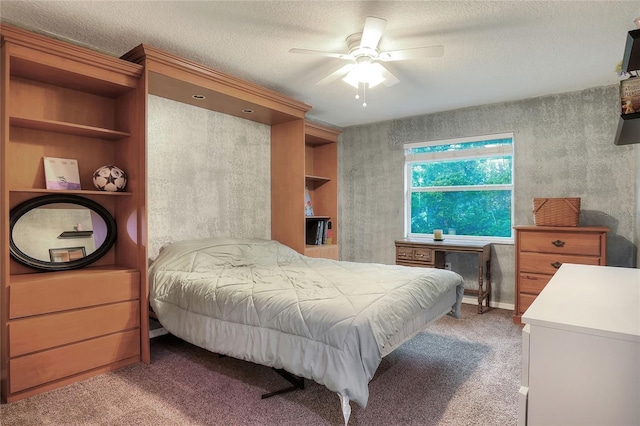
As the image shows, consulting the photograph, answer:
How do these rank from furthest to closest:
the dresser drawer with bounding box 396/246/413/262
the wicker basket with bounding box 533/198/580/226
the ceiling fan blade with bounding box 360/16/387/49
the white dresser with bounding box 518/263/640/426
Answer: the dresser drawer with bounding box 396/246/413/262 < the wicker basket with bounding box 533/198/580/226 < the ceiling fan blade with bounding box 360/16/387/49 < the white dresser with bounding box 518/263/640/426

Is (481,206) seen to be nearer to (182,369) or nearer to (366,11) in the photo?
(366,11)

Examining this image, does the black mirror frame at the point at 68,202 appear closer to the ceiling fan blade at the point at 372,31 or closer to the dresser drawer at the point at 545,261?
the ceiling fan blade at the point at 372,31

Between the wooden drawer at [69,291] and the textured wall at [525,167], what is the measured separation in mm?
3228

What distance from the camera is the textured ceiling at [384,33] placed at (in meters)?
2.15

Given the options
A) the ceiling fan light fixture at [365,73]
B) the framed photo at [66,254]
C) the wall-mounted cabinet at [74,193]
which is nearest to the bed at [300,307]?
the wall-mounted cabinet at [74,193]

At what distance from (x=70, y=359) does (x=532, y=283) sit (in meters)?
3.85

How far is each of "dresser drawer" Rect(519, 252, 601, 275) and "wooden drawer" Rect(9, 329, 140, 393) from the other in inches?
137

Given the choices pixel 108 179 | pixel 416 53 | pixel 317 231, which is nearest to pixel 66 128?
pixel 108 179

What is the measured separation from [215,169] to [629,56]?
127 inches

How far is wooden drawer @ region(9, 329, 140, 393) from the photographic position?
6.88 ft

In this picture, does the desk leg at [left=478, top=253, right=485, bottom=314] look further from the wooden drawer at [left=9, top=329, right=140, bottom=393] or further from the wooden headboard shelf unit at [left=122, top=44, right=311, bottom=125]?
the wooden drawer at [left=9, top=329, right=140, bottom=393]

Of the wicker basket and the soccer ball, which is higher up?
the soccer ball

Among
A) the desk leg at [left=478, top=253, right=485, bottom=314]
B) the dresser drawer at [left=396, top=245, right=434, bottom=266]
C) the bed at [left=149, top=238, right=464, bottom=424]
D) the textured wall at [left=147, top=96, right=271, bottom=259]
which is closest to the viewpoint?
the bed at [left=149, top=238, right=464, bottom=424]

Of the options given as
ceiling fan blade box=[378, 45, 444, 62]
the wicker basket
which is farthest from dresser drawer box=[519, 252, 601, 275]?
ceiling fan blade box=[378, 45, 444, 62]
